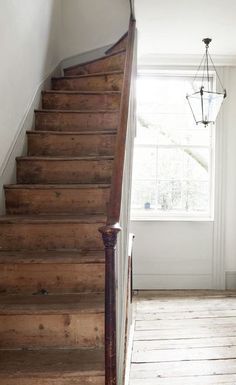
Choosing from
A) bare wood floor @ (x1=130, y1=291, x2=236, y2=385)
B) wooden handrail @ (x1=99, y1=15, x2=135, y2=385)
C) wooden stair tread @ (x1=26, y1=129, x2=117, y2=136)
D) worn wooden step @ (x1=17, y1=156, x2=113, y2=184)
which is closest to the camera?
wooden handrail @ (x1=99, y1=15, x2=135, y2=385)

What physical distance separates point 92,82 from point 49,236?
1.88 meters

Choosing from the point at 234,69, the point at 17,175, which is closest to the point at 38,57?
the point at 17,175

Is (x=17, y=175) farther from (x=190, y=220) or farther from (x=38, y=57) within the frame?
(x=190, y=220)

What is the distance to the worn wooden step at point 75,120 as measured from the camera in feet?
10.3

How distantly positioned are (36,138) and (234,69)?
2.65m

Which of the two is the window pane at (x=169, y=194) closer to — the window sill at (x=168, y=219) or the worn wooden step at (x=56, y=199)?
the window sill at (x=168, y=219)

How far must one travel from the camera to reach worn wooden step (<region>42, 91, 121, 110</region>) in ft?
10.8

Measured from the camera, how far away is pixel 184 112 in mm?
4395

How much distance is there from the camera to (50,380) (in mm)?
1694

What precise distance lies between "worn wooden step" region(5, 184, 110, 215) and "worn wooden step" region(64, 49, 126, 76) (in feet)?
5.84

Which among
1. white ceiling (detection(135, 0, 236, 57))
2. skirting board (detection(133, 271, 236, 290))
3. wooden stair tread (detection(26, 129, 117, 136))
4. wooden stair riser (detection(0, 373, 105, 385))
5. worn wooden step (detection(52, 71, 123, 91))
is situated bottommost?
skirting board (detection(133, 271, 236, 290))

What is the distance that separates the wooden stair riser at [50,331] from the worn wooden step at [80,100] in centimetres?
204

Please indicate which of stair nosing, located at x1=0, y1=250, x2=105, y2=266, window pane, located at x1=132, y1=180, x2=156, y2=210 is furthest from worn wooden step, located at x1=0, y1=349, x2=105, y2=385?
window pane, located at x1=132, y1=180, x2=156, y2=210

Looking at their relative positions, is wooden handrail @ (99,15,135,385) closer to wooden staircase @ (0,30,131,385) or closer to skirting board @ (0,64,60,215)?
wooden staircase @ (0,30,131,385)
